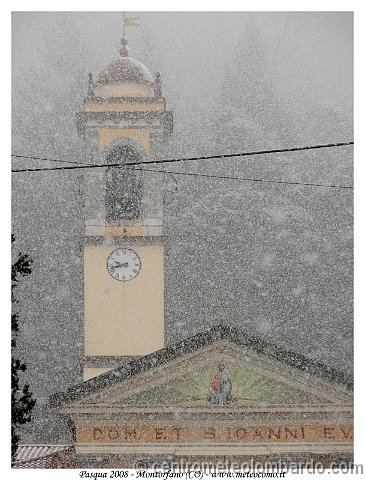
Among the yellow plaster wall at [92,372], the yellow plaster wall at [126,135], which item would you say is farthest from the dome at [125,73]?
the yellow plaster wall at [92,372]

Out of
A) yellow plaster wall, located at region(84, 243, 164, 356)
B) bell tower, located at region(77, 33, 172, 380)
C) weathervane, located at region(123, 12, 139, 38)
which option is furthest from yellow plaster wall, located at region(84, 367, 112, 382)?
weathervane, located at region(123, 12, 139, 38)

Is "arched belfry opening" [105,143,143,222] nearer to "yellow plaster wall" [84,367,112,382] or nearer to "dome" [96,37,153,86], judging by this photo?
"dome" [96,37,153,86]

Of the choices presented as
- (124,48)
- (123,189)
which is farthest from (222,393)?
(124,48)

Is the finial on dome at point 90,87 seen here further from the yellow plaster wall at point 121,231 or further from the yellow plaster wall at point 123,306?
the yellow plaster wall at point 123,306

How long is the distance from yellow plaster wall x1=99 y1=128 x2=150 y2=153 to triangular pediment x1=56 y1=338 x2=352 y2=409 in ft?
10.5

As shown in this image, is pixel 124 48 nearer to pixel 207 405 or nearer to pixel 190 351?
pixel 190 351

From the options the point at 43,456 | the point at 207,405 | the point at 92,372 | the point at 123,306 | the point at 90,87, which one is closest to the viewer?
the point at 207,405

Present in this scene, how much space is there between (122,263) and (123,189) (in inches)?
41.7

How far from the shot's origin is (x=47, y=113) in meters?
14.7

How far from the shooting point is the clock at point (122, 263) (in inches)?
570

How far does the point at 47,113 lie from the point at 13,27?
82.5 inches

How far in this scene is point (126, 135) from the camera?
14555 millimetres

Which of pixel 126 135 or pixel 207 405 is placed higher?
pixel 126 135

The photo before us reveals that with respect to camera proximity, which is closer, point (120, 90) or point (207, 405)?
point (207, 405)
